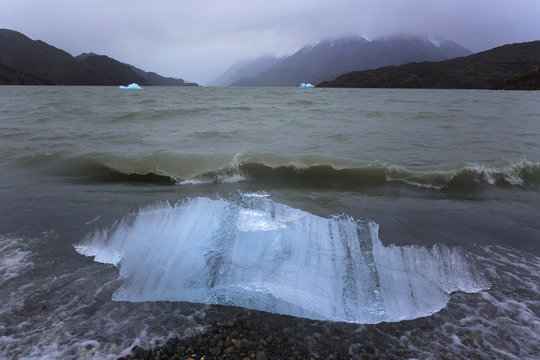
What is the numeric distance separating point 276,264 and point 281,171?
14.0 feet

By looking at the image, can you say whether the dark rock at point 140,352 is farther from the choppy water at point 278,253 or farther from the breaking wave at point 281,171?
the breaking wave at point 281,171

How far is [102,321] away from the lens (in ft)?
8.50

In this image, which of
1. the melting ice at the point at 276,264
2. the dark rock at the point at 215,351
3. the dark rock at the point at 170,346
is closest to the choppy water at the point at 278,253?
the melting ice at the point at 276,264

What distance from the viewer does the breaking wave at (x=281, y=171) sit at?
662 cm

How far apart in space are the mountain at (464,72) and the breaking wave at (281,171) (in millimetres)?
111221

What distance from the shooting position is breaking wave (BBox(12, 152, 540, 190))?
662cm

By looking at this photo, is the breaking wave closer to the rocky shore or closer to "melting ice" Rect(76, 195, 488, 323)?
"melting ice" Rect(76, 195, 488, 323)

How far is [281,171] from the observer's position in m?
7.26

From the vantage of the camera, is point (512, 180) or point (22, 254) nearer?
point (22, 254)

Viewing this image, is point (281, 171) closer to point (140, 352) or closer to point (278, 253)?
point (278, 253)

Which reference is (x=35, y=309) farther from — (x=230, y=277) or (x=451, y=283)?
(x=451, y=283)

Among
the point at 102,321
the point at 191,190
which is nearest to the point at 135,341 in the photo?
the point at 102,321

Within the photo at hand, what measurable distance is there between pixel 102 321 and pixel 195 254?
1.00 meters

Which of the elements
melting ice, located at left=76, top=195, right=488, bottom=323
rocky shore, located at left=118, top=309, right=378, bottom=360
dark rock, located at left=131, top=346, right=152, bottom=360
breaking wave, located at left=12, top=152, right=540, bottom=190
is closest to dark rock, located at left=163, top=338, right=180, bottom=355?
rocky shore, located at left=118, top=309, right=378, bottom=360
